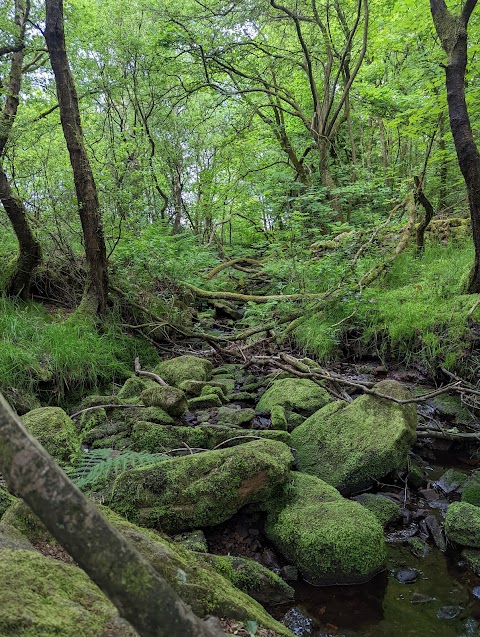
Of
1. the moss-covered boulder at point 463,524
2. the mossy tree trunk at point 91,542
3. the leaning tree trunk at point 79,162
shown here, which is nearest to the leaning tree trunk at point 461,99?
the moss-covered boulder at point 463,524

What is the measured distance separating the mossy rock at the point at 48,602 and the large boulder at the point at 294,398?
348 cm

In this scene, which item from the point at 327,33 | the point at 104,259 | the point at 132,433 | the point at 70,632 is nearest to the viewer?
the point at 70,632

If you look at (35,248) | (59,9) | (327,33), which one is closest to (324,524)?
(35,248)

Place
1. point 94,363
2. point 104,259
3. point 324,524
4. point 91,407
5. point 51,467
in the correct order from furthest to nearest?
point 104,259
point 94,363
point 91,407
point 324,524
point 51,467

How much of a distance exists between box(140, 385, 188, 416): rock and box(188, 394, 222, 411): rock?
1.29 ft

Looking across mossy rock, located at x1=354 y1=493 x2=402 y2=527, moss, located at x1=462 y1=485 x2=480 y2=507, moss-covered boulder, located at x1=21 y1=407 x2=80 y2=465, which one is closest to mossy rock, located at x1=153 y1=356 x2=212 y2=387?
moss-covered boulder, located at x1=21 y1=407 x2=80 y2=465

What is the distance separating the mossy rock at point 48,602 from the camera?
4.64ft

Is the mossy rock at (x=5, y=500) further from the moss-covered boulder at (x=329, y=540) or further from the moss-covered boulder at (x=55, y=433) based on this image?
the moss-covered boulder at (x=329, y=540)

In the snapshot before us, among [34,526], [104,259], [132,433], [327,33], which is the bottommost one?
[132,433]

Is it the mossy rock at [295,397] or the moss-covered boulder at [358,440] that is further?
the mossy rock at [295,397]

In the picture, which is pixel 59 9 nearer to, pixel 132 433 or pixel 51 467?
pixel 132 433

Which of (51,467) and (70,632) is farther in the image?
(70,632)

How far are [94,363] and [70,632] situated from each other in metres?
5.12

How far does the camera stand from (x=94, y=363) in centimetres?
634
